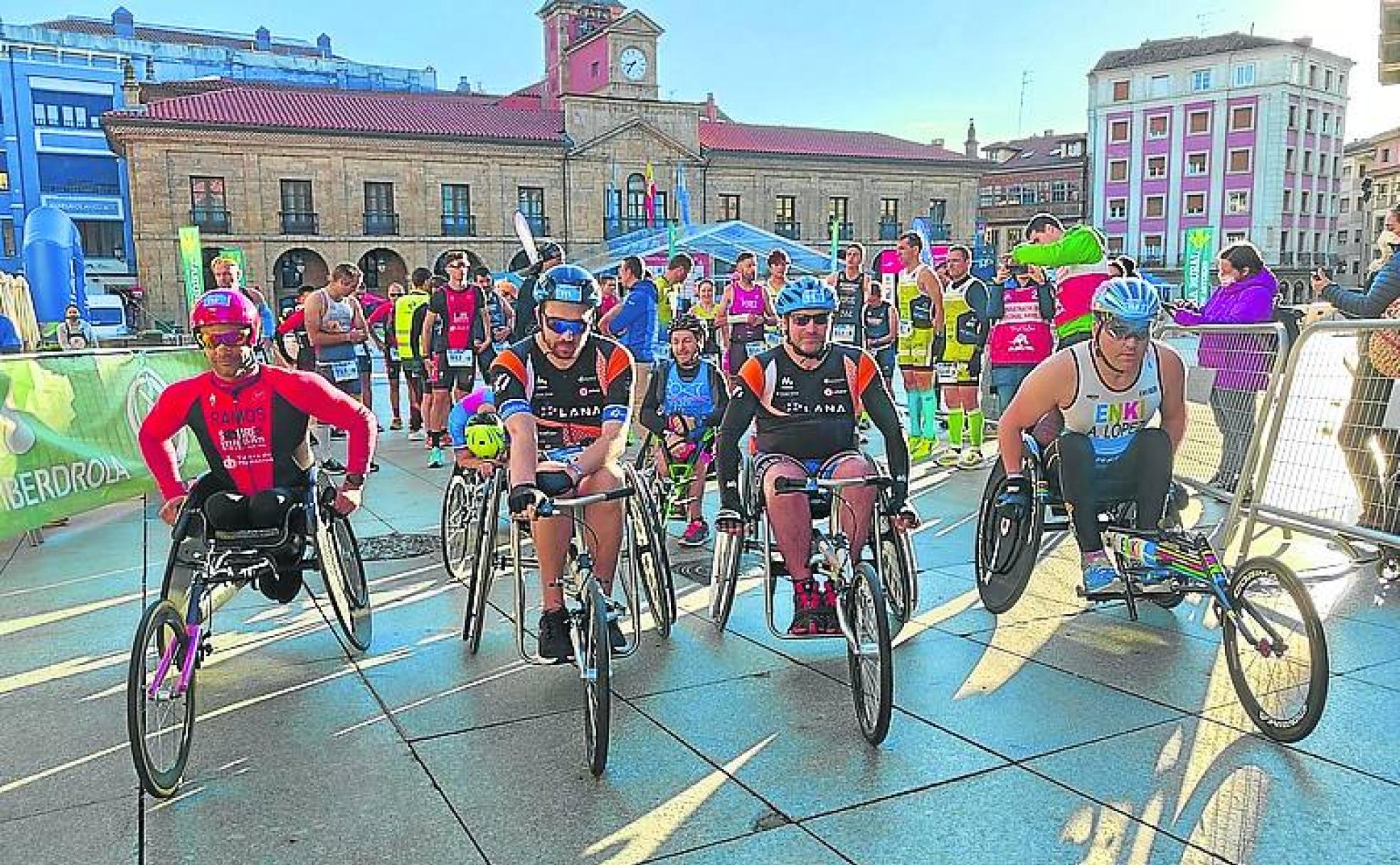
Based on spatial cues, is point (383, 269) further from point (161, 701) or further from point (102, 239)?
point (161, 701)

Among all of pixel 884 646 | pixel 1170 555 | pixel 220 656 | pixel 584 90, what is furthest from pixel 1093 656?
pixel 584 90

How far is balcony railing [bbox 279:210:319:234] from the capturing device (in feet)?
145

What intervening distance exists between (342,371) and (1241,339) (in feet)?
25.5

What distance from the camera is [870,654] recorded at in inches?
155

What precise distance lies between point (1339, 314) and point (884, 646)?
237 inches

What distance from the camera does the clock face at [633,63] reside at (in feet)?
165

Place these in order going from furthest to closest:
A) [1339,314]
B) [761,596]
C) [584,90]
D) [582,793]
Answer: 1. [584,90]
2. [1339,314]
3. [761,596]
4. [582,793]

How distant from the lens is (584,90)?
169 ft

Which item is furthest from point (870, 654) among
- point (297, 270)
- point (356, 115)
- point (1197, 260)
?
point (356, 115)

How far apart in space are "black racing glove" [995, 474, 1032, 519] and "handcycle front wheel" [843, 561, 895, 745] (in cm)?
113

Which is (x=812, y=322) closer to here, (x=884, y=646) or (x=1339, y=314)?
(x=884, y=646)

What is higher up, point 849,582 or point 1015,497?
point 1015,497

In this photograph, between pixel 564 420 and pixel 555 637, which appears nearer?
pixel 555 637

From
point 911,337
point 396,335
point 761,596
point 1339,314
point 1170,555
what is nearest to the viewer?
point 1170,555
